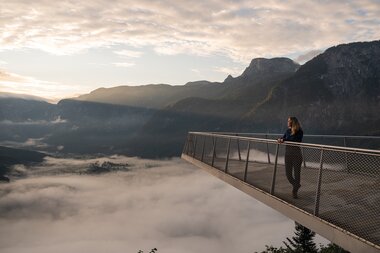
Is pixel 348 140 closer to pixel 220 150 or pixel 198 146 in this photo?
pixel 220 150

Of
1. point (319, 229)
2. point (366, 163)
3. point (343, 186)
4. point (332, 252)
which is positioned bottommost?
point (332, 252)

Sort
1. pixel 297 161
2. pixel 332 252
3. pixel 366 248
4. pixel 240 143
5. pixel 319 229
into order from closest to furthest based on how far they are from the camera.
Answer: pixel 366 248, pixel 319 229, pixel 297 161, pixel 240 143, pixel 332 252

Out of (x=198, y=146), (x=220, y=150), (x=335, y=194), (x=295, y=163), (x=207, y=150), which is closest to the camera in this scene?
(x=335, y=194)

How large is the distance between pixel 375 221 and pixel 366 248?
680mm

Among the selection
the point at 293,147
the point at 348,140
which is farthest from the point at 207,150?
the point at 293,147

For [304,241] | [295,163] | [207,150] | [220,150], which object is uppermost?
[295,163]

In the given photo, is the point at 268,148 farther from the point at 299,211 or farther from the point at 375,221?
the point at 375,221

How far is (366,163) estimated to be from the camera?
687 centimetres

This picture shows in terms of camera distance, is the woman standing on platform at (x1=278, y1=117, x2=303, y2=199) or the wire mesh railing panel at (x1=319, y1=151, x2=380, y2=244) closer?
the wire mesh railing panel at (x1=319, y1=151, x2=380, y2=244)

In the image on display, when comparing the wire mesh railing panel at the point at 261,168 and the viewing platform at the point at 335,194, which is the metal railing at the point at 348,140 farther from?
the viewing platform at the point at 335,194

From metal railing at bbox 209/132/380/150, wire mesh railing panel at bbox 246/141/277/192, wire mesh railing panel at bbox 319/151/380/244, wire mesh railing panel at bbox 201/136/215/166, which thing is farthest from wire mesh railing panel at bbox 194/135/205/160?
wire mesh railing panel at bbox 319/151/380/244

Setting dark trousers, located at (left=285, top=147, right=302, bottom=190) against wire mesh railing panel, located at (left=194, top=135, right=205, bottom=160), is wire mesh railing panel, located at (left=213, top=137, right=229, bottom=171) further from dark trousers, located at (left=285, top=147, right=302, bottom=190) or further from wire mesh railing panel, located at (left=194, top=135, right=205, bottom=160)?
dark trousers, located at (left=285, top=147, right=302, bottom=190)

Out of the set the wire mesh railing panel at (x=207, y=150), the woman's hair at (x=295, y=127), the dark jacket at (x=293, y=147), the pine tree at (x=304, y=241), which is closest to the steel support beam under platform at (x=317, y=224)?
the dark jacket at (x=293, y=147)

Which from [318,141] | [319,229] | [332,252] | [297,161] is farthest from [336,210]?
[332,252]
